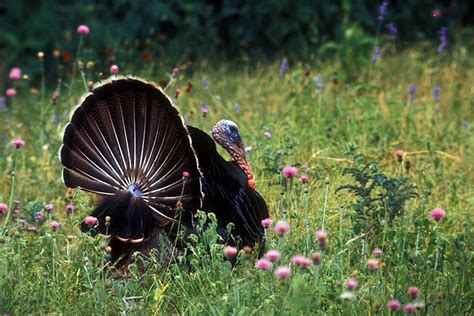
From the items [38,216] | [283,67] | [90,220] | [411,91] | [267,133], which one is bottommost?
[38,216]

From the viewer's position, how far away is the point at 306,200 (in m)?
3.82

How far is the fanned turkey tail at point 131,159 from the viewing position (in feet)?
12.7

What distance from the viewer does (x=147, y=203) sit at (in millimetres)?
3947

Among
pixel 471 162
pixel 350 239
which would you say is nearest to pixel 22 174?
pixel 350 239

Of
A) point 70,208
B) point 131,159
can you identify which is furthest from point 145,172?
point 70,208

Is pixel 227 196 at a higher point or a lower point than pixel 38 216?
higher

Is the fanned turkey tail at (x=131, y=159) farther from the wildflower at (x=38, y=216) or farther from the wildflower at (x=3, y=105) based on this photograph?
the wildflower at (x=3, y=105)

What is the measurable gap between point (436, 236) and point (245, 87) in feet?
10.2

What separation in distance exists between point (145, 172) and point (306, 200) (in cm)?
66

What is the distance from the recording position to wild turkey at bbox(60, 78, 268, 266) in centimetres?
388

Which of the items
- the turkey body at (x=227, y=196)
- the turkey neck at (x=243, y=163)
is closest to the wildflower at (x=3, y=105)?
the turkey neck at (x=243, y=163)

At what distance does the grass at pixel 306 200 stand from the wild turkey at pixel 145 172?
12 centimetres

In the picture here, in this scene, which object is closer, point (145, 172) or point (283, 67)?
point (145, 172)

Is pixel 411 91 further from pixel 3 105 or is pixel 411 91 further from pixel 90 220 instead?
pixel 90 220
